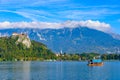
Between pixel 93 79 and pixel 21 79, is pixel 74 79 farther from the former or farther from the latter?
pixel 21 79

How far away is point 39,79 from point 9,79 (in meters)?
7.56

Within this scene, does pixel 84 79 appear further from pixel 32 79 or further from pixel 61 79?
pixel 32 79

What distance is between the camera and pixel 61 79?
300ft

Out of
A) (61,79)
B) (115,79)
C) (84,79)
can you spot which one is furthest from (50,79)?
(115,79)

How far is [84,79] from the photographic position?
302 feet

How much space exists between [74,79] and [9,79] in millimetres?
16320

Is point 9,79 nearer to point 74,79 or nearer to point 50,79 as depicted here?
point 50,79

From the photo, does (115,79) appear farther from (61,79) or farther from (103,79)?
(61,79)

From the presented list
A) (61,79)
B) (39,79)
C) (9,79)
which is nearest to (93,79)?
(61,79)

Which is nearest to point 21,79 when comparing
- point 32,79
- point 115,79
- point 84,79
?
point 32,79

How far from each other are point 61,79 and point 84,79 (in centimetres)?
588

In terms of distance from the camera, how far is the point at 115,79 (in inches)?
3568

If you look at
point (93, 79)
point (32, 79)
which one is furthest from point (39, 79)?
point (93, 79)

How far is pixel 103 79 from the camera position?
9194 cm
